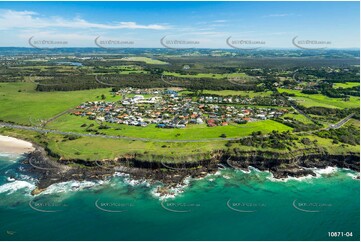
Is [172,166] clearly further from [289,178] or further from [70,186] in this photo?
[289,178]

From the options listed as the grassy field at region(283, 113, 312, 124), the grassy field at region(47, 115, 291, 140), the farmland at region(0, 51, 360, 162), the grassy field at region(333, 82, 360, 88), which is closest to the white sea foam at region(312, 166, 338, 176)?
the farmland at region(0, 51, 360, 162)

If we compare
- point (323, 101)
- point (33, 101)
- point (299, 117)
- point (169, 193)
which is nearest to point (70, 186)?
point (169, 193)

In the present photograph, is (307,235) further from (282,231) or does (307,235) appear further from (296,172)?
(296,172)

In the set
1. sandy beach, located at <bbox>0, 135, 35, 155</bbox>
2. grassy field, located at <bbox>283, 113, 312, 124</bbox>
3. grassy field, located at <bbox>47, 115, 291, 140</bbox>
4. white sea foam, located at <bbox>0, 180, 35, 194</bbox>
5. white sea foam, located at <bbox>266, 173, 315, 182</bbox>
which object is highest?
grassy field, located at <bbox>283, 113, 312, 124</bbox>

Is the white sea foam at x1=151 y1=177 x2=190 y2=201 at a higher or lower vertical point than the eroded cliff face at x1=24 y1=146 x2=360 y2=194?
lower

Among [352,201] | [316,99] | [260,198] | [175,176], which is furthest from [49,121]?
[316,99]

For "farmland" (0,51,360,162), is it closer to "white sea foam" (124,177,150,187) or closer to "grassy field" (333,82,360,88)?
"grassy field" (333,82,360,88)

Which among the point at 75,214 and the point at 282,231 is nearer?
the point at 282,231
